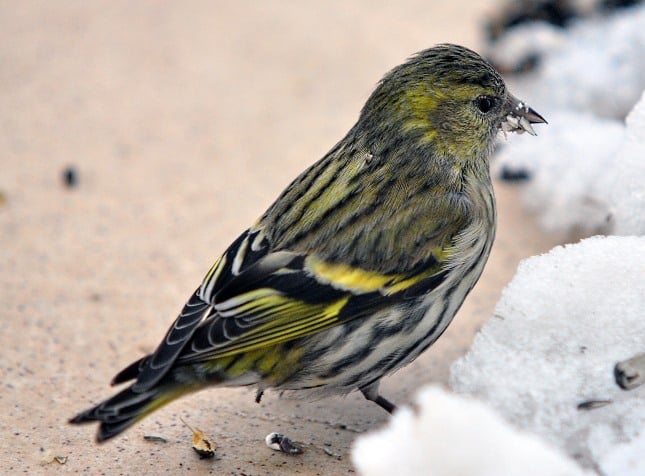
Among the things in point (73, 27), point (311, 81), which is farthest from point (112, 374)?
point (73, 27)

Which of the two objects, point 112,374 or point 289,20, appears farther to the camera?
point 289,20

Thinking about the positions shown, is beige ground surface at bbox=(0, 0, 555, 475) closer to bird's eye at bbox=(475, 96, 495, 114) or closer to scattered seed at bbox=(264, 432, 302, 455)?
scattered seed at bbox=(264, 432, 302, 455)

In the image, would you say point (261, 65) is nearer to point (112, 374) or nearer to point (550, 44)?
point (550, 44)

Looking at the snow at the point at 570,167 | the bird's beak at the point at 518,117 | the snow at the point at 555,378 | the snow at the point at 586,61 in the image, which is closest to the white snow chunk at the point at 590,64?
the snow at the point at 586,61

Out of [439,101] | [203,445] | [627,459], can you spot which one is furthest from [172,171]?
[627,459]

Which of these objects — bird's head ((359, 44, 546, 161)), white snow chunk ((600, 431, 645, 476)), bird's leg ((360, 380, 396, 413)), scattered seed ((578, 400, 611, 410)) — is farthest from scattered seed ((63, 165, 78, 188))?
white snow chunk ((600, 431, 645, 476))

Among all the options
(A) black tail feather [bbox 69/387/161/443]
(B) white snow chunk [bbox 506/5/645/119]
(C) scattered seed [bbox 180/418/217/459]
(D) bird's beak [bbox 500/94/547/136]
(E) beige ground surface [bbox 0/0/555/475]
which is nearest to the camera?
(A) black tail feather [bbox 69/387/161/443]

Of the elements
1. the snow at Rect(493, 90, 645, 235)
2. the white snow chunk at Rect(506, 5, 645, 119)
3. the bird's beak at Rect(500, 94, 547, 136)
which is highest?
the white snow chunk at Rect(506, 5, 645, 119)
